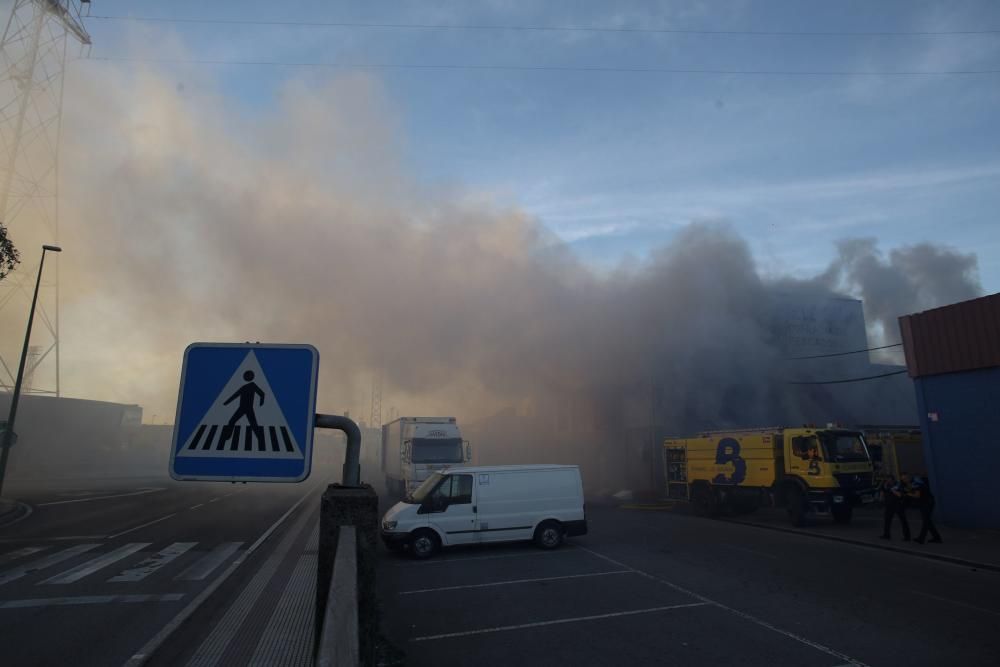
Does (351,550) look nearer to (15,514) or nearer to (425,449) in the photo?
(425,449)

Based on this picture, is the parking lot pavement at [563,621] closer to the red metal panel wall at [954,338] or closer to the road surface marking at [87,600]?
the road surface marking at [87,600]

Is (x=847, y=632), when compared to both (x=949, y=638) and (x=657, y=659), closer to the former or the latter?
(x=949, y=638)

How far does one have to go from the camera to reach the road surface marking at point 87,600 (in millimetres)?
6934

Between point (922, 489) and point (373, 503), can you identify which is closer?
point (373, 503)

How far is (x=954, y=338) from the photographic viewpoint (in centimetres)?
1434

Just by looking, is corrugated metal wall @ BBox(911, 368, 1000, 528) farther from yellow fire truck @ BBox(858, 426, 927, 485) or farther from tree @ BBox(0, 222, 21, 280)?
tree @ BBox(0, 222, 21, 280)

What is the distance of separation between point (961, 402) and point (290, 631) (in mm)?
16279

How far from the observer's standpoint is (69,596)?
24.2ft

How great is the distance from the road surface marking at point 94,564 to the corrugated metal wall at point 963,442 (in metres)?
18.6

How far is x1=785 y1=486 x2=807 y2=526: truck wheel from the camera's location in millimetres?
14559

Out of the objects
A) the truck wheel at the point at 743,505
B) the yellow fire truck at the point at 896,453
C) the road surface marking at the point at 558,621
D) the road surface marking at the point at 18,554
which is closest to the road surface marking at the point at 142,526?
the road surface marking at the point at 18,554

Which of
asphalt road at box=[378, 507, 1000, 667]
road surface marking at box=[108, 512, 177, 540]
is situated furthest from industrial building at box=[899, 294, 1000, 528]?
road surface marking at box=[108, 512, 177, 540]

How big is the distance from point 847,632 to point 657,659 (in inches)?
91.8

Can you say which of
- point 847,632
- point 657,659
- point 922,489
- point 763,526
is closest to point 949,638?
point 847,632
